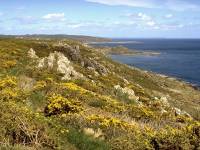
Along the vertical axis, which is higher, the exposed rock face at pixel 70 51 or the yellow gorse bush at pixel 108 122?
the yellow gorse bush at pixel 108 122

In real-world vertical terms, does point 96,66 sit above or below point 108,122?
below

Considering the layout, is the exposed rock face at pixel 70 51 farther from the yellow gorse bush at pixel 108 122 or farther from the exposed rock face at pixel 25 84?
the yellow gorse bush at pixel 108 122

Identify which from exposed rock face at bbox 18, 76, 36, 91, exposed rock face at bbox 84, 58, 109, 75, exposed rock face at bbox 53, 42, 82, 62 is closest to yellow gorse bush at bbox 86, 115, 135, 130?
exposed rock face at bbox 18, 76, 36, 91

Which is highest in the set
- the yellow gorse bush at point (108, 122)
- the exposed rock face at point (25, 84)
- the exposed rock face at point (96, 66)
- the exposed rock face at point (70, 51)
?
the yellow gorse bush at point (108, 122)

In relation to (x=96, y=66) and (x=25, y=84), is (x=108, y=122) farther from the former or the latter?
(x=96, y=66)

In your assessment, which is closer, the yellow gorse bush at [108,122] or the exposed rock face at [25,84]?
the yellow gorse bush at [108,122]

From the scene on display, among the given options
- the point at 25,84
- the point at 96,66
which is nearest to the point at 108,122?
the point at 25,84

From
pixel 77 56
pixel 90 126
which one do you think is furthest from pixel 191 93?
pixel 90 126

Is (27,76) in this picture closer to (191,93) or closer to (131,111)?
(131,111)

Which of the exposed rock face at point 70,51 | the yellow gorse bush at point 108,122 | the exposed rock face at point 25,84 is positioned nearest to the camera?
the yellow gorse bush at point 108,122

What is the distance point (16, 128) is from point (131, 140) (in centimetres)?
304

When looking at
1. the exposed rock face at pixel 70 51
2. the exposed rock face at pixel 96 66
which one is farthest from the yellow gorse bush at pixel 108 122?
the exposed rock face at pixel 70 51

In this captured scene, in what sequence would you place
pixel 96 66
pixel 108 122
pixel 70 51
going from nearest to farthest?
pixel 108 122
pixel 96 66
pixel 70 51

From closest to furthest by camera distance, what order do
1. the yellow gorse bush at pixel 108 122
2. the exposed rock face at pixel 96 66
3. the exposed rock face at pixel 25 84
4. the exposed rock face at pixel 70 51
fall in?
the yellow gorse bush at pixel 108 122 < the exposed rock face at pixel 25 84 < the exposed rock face at pixel 96 66 < the exposed rock face at pixel 70 51
